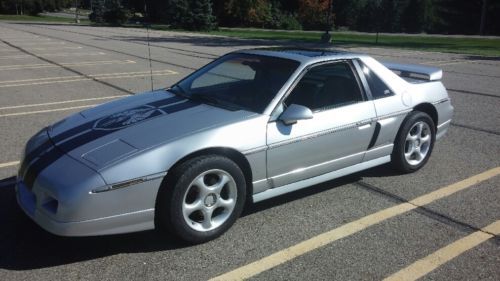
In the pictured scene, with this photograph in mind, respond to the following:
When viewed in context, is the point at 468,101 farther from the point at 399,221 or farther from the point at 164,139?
the point at 164,139

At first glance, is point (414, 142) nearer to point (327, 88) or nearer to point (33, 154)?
point (327, 88)

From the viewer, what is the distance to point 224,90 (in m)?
4.42

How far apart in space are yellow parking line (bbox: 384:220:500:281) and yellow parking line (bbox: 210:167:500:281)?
576 mm

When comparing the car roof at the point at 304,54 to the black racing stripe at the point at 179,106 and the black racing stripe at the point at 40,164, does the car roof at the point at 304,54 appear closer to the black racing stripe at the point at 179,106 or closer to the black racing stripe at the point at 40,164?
the black racing stripe at the point at 179,106

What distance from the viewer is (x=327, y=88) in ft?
14.4

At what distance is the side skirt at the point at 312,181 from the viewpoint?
3.89 metres

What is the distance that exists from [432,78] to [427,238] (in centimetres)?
233

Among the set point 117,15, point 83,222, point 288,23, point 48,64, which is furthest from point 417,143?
point 117,15

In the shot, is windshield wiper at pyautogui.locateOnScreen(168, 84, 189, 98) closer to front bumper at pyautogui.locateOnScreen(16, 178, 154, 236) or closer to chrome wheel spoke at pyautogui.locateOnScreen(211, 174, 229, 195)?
chrome wheel spoke at pyautogui.locateOnScreen(211, 174, 229, 195)

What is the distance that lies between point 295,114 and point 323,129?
41cm

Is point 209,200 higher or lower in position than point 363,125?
lower

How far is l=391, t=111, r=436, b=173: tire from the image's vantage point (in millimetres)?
4891

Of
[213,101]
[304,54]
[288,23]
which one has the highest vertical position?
[288,23]

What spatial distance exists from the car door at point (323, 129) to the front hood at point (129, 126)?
1.32 feet
